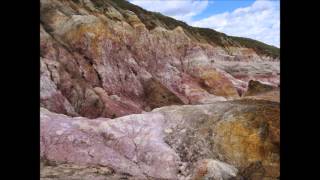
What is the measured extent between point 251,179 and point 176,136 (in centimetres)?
166

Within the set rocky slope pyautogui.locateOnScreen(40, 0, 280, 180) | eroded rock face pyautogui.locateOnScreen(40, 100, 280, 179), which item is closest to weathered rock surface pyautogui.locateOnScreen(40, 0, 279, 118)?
rocky slope pyautogui.locateOnScreen(40, 0, 280, 180)

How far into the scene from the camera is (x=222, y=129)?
8906 mm

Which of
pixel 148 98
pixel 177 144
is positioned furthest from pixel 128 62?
pixel 177 144

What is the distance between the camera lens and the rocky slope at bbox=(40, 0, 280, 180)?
28.2 feet

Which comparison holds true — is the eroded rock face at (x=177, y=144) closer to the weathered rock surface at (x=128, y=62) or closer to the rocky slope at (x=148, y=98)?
the rocky slope at (x=148, y=98)

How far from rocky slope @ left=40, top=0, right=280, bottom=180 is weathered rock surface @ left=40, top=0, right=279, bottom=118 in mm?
30

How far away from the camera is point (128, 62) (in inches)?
465

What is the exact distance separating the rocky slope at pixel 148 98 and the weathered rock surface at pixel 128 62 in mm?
30

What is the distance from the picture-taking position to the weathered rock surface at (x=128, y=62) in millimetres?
10305

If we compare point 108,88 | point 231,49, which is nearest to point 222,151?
point 108,88

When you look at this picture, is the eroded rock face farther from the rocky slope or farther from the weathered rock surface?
the weathered rock surface

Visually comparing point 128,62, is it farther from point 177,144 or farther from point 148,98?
point 177,144

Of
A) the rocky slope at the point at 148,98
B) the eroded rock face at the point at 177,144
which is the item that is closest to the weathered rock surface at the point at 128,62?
the rocky slope at the point at 148,98

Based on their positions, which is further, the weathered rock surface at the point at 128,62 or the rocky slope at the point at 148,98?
the weathered rock surface at the point at 128,62
